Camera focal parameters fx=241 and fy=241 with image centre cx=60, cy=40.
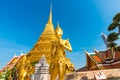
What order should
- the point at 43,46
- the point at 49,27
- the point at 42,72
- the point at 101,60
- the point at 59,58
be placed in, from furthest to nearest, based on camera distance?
the point at 49,27, the point at 43,46, the point at 101,60, the point at 59,58, the point at 42,72

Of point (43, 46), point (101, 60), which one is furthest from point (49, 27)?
point (101, 60)

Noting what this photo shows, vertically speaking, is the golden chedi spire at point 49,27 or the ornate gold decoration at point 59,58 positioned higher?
the golden chedi spire at point 49,27

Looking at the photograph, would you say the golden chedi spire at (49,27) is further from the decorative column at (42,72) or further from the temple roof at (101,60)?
the decorative column at (42,72)

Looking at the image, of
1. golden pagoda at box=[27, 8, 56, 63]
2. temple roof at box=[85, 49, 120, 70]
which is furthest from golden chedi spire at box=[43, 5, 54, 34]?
temple roof at box=[85, 49, 120, 70]

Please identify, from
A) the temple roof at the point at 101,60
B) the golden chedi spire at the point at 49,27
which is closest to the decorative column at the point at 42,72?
the temple roof at the point at 101,60

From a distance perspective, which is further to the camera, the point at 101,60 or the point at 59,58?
the point at 101,60

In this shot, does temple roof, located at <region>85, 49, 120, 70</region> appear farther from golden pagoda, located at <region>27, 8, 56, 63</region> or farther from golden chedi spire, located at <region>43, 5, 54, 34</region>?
golden chedi spire, located at <region>43, 5, 54, 34</region>

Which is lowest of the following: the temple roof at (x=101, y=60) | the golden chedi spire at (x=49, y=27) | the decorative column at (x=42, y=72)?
the decorative column at (x=42, y=72)

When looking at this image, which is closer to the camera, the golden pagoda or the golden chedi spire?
the golden pagoda

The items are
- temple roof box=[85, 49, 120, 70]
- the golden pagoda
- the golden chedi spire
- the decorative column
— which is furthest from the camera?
the golden chedi spire

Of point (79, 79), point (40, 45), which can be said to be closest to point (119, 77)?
point (79, 79)

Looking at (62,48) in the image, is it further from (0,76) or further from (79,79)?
(0,76)

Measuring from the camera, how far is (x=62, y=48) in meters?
12.7

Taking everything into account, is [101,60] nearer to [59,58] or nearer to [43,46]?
[59,58]
